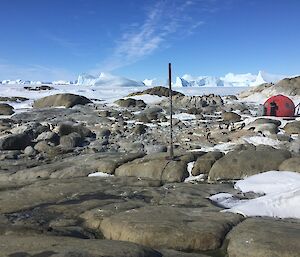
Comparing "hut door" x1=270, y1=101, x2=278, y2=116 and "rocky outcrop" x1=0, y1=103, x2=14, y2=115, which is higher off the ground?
"rocky outcrop" x1=0, y1=103, x2=14, y2=115

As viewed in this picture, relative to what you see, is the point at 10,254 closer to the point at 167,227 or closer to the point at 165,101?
the point at 167,227

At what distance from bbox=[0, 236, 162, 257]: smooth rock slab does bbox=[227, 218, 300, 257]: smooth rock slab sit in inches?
43.0

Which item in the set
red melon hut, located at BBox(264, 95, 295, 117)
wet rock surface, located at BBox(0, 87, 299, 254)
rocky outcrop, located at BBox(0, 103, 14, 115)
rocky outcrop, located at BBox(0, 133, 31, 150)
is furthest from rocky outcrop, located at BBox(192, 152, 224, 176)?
rocky outcrop, located at BBox(0, 103, 14, 115)

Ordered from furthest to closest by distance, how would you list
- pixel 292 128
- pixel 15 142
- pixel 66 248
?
pixel 15 142, pixel 292 128, pixel 66 248

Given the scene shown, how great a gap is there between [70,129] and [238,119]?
27.4ft

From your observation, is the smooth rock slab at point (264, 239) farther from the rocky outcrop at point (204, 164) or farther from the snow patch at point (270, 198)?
the rocky outcrop at point (204, 164)

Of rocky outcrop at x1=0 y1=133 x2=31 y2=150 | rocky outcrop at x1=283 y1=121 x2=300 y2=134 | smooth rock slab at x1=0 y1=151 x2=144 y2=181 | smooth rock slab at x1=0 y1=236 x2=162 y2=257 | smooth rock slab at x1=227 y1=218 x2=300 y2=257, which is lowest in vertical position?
smooth rock slab at x1=227 y1=218 x2=300 y2=257

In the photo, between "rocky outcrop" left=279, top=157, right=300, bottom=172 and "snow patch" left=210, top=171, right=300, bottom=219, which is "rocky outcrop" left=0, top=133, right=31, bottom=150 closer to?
"snow patch" left=210, top=171, right=300, bottom=219

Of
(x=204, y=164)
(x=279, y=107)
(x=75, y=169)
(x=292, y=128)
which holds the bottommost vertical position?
(x=75, y=169)

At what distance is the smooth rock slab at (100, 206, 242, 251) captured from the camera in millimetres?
5430

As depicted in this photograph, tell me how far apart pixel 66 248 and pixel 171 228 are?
161 centimetres

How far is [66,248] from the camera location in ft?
15.0

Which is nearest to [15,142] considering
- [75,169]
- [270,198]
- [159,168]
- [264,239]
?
[75,169]

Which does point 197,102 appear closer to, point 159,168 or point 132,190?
point 159,168
